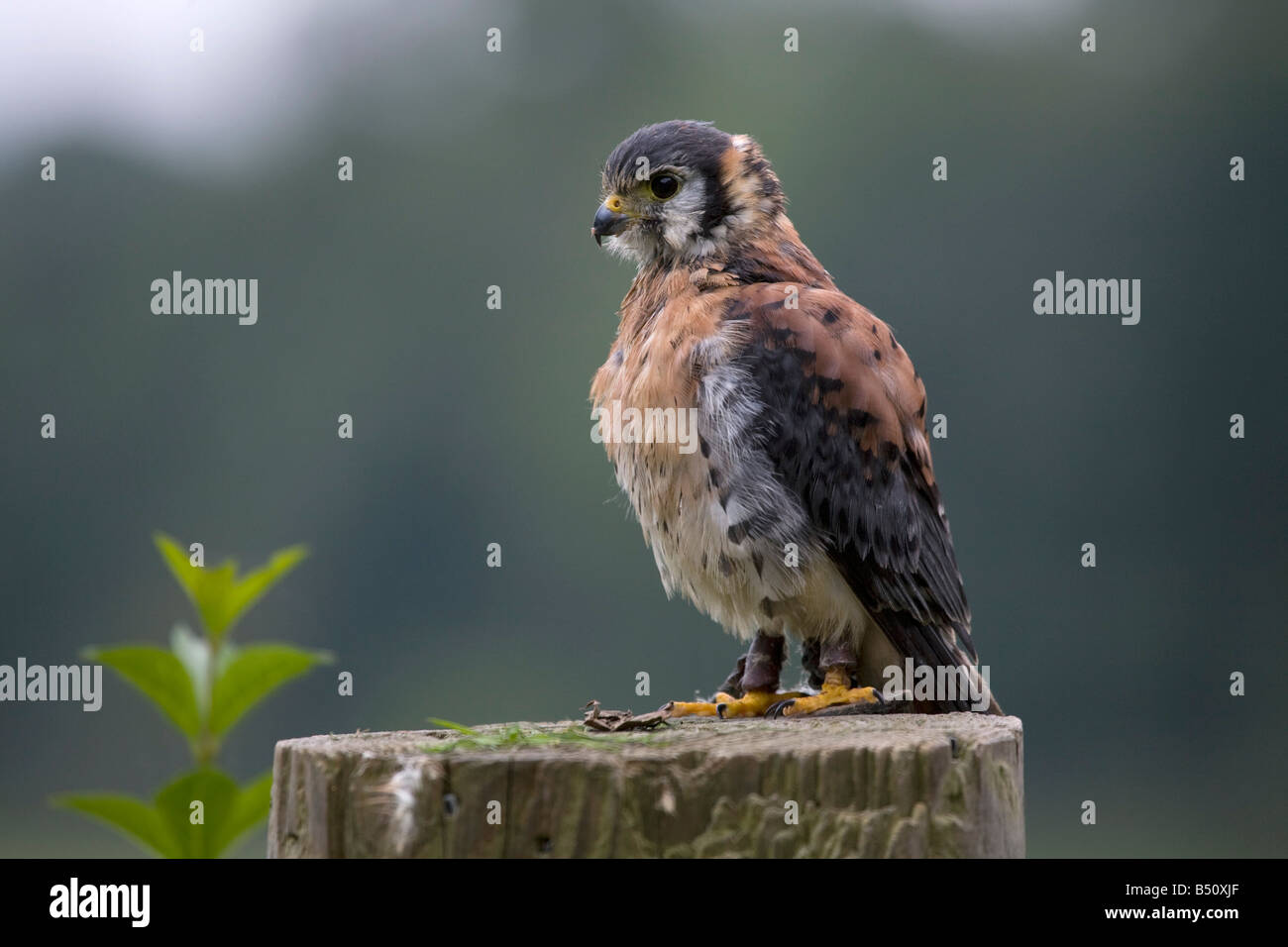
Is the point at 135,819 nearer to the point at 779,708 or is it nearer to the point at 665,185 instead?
the point at 779,708

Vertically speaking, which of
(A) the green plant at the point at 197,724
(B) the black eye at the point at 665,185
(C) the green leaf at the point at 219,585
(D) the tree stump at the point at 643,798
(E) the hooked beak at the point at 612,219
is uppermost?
(B) the black eye at the point at 665,185

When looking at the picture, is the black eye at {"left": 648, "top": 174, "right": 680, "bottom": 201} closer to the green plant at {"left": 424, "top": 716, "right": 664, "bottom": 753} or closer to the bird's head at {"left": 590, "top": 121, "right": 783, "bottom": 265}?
the bird's head at {"left": 590, "top": 121, "right": 783, "bottom": 265}

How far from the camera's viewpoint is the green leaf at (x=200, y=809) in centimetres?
194

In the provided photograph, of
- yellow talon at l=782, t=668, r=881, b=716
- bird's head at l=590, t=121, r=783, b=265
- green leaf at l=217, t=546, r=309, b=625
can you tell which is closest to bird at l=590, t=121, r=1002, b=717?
yellow talon at l=782, t=668, r=881, b=716

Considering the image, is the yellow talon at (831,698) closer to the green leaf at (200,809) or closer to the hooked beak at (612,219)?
the hooked beak at (612,219)

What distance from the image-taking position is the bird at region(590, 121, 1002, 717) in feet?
13.0

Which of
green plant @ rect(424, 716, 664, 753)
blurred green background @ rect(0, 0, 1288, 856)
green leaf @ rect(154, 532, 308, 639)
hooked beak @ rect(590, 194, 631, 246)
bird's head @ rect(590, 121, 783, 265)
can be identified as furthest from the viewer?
blurred green background @ rect(0, 0, 1288, 856)

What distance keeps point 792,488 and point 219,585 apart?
207cm

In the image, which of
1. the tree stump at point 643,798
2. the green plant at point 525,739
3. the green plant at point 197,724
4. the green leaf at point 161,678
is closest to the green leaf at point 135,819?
the green plant at point 197,724

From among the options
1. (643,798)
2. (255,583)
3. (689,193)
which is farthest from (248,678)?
(689,193)

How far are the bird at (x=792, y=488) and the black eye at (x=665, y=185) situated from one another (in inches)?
13.1

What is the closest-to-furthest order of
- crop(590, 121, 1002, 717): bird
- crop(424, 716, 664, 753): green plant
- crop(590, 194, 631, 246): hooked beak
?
crop(424, 716, 664, 753): green plant, crop(590, 121, 1002, 717): bird, crop(590, 194, 631, 246): hooked beak

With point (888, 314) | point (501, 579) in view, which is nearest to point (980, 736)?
point (888, 314)

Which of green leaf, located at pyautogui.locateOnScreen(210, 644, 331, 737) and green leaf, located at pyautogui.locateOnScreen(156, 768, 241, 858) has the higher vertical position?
green leaf, located at pyautogui.locateOnScreen(210, 644, 331, 737)
